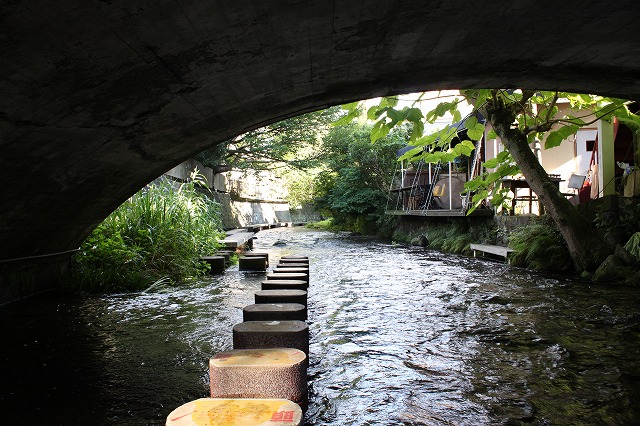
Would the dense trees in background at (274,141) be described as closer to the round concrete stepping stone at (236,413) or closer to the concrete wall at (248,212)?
the concrete wall at (248,212)

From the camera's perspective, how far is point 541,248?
1102 cm

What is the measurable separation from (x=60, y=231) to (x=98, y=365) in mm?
3046

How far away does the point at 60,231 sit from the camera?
679 centimetres

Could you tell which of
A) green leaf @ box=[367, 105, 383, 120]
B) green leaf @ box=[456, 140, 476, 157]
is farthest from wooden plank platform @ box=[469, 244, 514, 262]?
green leaf @ box=[367, 105, 383, 120]

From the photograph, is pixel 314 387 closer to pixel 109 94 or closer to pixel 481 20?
pixel 109 94

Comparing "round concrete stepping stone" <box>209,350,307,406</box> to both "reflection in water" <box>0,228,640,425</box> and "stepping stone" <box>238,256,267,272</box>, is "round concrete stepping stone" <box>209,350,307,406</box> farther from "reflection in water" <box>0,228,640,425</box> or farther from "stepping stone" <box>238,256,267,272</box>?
"stepping stone" <box>238,256,267,272</box>

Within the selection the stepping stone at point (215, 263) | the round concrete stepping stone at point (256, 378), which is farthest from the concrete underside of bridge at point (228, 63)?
the stepping stone at point (215, 263)

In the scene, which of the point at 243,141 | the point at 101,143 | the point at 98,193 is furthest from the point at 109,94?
the point at 243,141

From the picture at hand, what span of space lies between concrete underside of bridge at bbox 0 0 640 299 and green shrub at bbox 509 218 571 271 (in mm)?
6994

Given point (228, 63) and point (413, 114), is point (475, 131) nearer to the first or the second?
point (413, 114)

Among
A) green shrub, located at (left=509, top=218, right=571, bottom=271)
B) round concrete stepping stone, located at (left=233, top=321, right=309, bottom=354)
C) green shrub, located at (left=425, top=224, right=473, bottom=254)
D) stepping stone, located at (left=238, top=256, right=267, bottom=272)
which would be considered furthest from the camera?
green shrub, located at (left=425, top=224, right=473, bottom=254)

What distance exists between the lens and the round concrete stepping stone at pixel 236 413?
7.51 feet

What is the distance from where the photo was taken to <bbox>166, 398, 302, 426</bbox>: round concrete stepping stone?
229cm

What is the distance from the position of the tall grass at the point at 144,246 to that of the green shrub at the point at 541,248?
7.37m
